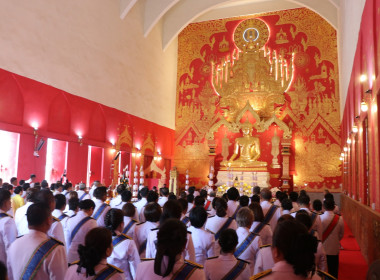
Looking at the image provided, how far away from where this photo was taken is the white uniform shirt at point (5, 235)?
A: 3973 millimetres

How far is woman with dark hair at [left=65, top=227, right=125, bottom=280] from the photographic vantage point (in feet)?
8.02

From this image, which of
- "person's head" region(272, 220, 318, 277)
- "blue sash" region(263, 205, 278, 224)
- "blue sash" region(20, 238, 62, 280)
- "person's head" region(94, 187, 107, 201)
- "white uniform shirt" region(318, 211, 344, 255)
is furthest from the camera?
"blue sash" region(263, 205, 278, 224)

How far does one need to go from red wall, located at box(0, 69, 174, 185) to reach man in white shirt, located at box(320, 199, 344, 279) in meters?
9.54

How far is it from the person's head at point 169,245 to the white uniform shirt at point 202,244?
1.63 meters

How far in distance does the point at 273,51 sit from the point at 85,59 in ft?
36.9

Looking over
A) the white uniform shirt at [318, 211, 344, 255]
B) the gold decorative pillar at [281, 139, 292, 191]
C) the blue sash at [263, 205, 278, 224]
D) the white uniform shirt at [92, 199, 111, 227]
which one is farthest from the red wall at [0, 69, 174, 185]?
the white uniform shirt at [318, 211, 344, 255]

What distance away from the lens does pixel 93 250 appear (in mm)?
2459

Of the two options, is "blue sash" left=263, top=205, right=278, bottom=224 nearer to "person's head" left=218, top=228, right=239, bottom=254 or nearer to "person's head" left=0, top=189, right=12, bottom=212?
"person's head" left=218, top=228, right=239, bottom=254

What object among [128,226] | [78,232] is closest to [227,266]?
[128,226]

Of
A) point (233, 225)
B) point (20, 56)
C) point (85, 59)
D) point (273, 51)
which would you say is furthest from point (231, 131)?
point (233, 225)

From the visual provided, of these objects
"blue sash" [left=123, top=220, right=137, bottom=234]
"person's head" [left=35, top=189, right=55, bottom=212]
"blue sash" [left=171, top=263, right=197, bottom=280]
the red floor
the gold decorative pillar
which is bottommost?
the red floor

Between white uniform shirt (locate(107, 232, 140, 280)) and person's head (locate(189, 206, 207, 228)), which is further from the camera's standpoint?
person's head (locate(189, 206, 207, 228))

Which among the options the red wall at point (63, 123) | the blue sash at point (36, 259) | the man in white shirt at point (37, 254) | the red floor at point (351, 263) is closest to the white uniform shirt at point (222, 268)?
the man in white shirt at point (37, 254)

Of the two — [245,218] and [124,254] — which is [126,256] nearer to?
[124,254]
